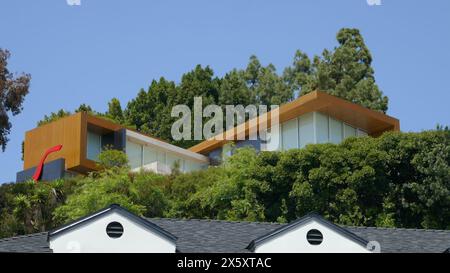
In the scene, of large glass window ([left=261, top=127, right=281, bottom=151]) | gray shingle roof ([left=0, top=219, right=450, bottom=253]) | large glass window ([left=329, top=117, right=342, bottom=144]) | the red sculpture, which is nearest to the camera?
gray shingle roof ([left=0, top=219, right=450, bottom=253])

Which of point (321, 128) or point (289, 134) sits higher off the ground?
point (321, 128)

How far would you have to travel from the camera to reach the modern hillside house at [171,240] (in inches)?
1056

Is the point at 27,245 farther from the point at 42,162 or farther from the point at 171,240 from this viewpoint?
the point at 42,162

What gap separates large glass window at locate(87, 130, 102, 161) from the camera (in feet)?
200

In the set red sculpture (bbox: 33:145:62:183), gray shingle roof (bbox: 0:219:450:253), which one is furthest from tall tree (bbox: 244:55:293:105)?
gray shingle roof (bbox: 0:219:450:253)

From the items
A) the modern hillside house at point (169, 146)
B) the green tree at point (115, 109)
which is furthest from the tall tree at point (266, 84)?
the modern hillside house at point (169, 146)

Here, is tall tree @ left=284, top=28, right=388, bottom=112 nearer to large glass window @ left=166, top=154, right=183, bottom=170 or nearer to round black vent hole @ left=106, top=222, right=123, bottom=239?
large glass window @ left=166, top=154, right=183, bottom=170

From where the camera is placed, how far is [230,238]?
29.4 meters

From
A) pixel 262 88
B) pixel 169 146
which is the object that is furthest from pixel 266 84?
pixel 169 146

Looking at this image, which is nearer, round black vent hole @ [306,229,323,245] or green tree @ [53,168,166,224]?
round black vent hole @ [306,229,323,245]

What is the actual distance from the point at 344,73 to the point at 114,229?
57.2 meters

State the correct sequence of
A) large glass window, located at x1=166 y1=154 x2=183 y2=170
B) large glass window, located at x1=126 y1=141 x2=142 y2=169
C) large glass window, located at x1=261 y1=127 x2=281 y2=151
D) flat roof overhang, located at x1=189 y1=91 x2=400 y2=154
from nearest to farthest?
flat roof overhang, located at x1=189 y1=91 x2=400 y2=154 → large glass window, located at x1=261 y1=127 x2=281 y2=151 → large glass window, located at x1=126 y1=141 x2=142 y2=169 → large glass window, located at x1=166 y1=154 x2=183 y2=170

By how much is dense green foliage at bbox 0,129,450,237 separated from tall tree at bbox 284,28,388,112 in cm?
2503

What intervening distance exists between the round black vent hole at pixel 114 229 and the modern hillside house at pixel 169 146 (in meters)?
31.9
